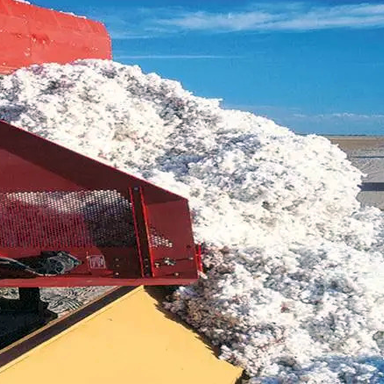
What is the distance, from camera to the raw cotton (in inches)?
135

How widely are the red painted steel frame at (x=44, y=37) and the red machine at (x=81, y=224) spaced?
1919 mm

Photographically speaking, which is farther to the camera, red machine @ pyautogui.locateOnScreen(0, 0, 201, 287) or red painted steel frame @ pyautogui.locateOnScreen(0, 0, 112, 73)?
red painted steel frame @ pyautogui.locateOnScreen(0, 0, 112, 73)

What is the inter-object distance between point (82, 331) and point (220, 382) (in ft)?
2.17

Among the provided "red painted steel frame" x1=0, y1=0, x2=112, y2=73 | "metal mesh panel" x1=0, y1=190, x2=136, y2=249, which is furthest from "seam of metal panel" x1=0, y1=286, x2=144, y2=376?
"red painted steel frame" x1=0, y1=0, x2=112, y2=73

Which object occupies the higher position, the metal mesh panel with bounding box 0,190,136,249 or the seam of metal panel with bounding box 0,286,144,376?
the metal mesh panel with bounding box 0,190,136,249

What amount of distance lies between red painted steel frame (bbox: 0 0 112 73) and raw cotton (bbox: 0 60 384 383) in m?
0.15

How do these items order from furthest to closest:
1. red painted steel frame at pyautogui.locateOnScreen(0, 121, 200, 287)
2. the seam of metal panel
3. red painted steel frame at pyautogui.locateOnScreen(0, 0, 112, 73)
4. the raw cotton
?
red painted steel frame at pyautogui.locateOnScreen(0, 0, 112, 73) < the raw cotton < red painted steel frame at pyautogui.locateOnScreen(0, 121, 200, 287) < the seam of metal panel

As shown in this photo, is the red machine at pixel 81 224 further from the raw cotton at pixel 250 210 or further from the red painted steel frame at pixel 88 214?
the raw cotton at pixel 250 210

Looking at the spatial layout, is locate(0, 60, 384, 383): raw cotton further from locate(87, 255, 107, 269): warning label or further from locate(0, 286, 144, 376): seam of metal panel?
locate(87, 255, 107, 269): warning label

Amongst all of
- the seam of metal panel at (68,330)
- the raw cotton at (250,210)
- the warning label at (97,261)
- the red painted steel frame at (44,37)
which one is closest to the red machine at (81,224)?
the warning label at (97,261)

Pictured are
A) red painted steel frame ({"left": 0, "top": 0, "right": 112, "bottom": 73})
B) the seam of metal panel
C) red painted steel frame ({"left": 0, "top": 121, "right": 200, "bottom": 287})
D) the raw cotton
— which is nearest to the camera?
the seam of metal panel

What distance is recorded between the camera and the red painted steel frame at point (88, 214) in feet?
9.97

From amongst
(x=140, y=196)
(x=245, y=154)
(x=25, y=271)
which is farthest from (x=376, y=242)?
(x=25, y=271)

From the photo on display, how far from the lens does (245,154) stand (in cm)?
432
